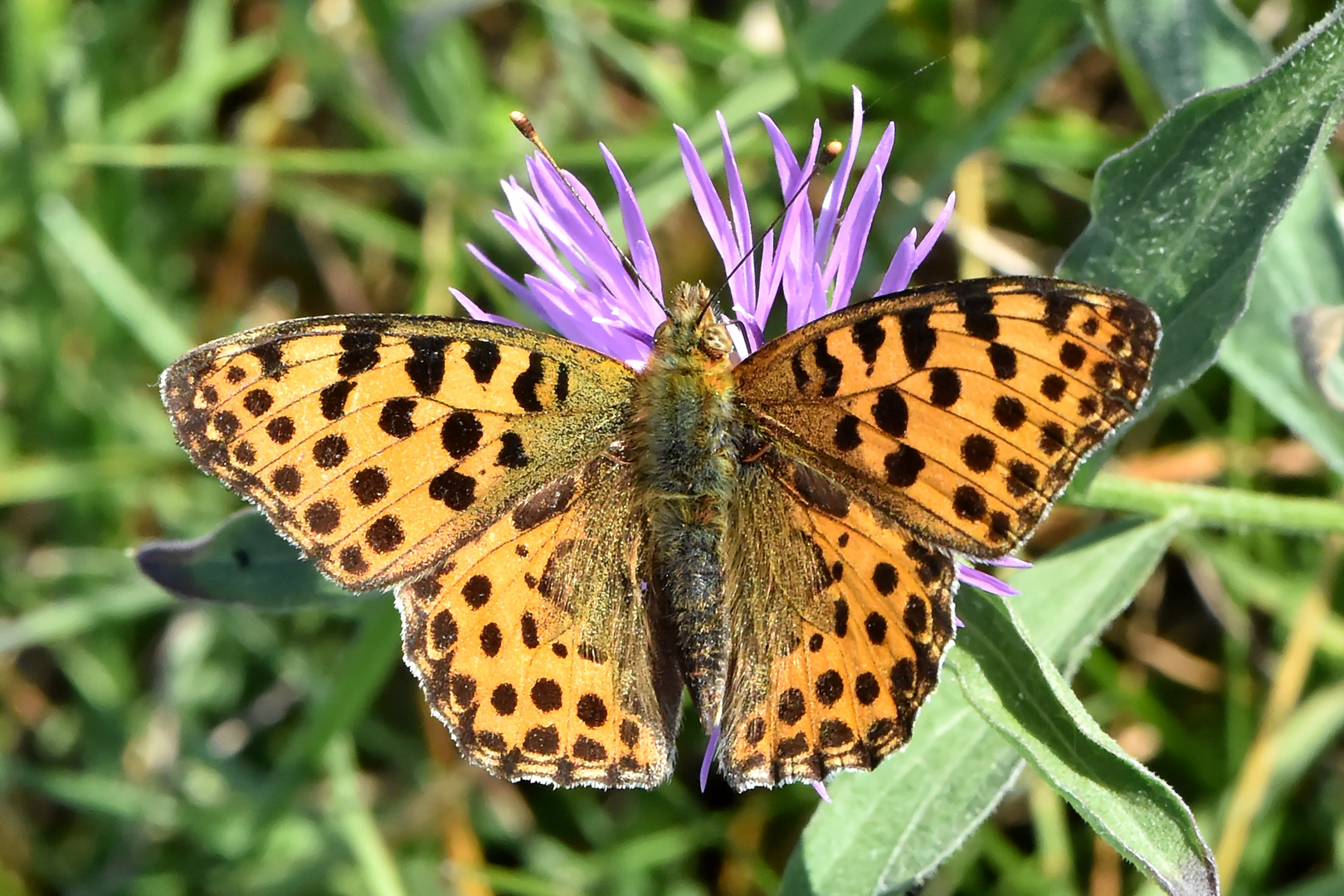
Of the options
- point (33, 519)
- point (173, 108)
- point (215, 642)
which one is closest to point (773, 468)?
point (215, 642)

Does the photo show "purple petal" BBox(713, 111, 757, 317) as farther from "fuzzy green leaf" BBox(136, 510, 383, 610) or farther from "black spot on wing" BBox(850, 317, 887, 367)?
"fuzzy green leaf" BBox(136, 510, 383, 610)

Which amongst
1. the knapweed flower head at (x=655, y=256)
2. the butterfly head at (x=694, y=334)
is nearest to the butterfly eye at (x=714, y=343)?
the butterfly head at (x=694, y=334)

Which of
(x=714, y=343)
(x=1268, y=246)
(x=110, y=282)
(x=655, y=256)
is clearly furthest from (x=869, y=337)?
(x=110, y=282)

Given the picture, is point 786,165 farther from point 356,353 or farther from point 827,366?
point 356,353

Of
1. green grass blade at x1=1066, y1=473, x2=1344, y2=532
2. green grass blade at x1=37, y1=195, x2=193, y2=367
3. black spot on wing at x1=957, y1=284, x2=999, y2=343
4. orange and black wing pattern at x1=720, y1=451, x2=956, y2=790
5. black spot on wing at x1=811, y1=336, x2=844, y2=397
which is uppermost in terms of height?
black spot on wing at x1=957, y1=284, x2=999, y2=343

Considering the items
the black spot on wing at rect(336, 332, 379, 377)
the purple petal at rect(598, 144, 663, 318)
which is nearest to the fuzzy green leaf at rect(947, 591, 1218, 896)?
the purple petal at rect(598, 144, 663, 318)

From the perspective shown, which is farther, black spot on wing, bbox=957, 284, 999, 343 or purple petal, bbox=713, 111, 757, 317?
purple petal, bbox=713, 111, 757, 317

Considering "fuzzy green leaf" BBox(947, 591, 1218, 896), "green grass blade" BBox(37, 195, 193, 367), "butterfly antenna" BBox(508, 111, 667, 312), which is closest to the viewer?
"fuzzy green leaf" BBox(947, 591, 1218, 896)
